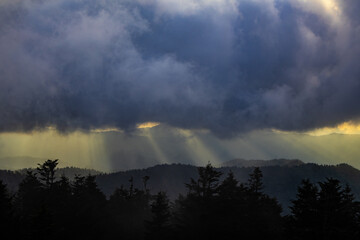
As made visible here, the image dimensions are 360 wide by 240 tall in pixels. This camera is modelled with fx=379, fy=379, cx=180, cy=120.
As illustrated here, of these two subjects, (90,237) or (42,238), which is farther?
(90,237)

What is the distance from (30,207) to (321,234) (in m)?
53.7

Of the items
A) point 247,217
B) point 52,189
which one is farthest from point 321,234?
point 52,189

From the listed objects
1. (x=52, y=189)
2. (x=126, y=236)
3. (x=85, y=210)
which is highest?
(x=52, y=189)

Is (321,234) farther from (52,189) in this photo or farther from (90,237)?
A: (52,189)

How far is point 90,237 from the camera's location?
2488 inches

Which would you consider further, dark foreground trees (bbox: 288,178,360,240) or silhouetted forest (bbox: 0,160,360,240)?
silhouetted forest (bbox: 0,160,360,240)

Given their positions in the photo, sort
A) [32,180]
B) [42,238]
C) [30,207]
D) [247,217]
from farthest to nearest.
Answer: [32,180]
[30,207]
[247,217]
[42,238]

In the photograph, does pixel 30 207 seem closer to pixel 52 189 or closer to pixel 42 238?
pixel 52 189

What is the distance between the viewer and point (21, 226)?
5744cm

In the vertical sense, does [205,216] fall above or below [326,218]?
above

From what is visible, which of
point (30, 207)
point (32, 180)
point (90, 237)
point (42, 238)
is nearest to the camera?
point (42, 238)

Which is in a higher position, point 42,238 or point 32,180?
point 32,180

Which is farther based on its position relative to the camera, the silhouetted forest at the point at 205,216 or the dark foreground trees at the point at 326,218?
the silhouetted forest at the point at 205,216

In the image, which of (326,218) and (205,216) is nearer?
(326,218)
